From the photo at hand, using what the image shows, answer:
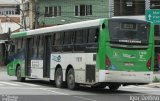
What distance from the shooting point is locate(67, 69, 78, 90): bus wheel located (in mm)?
22578

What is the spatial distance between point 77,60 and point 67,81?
165cm

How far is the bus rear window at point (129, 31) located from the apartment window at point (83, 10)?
43.5m

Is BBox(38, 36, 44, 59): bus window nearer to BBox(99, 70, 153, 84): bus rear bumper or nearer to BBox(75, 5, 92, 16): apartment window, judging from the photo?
BBox(99, 70, 153, 84): bus rear bumper

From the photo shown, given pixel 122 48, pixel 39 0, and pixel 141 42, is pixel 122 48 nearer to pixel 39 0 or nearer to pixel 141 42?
pixel 141 42

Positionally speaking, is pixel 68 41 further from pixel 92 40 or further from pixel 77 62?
pixel 92 40

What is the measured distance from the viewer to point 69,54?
23.0m

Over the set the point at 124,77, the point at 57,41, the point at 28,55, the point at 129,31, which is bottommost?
the point at 124,77

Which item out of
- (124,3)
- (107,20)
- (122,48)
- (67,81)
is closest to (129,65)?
(122,48)

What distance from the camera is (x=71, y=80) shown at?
74.7 ft

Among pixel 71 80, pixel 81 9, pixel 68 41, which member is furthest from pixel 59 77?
pixel 81 9

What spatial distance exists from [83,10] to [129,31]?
4426 cm

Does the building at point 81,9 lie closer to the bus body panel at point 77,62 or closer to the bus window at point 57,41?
the bus window at point 57,41

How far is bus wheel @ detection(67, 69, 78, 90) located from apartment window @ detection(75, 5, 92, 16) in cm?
4192

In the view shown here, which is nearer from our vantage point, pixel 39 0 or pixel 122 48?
pixel 122 48
